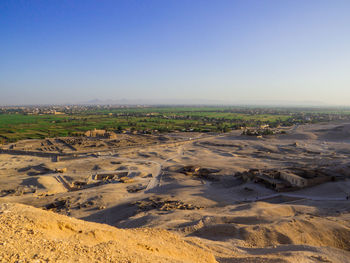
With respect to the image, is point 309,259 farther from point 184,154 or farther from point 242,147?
point 242,147

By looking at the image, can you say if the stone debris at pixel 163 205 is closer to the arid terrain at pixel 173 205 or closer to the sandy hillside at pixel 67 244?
the arid terrain at pixel 173 205

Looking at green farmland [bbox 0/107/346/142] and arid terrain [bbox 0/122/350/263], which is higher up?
green farmland [bbox 0/107/346/142]

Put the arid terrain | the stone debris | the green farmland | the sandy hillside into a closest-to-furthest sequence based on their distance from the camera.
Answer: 1. the sandy hillside
2. the arid terrain
3. the stone debris
4. the green farmland

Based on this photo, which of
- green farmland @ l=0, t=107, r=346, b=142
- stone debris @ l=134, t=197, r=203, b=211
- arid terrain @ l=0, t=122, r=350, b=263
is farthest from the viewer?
green farmland @ l=0, t=107, r=346, b=142

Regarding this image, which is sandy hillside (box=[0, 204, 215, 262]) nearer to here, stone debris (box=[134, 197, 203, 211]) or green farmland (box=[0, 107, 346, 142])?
stone debris (box=[134, 197, 203, 211])

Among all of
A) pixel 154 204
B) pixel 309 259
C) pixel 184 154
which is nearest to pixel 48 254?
pixel 309 259

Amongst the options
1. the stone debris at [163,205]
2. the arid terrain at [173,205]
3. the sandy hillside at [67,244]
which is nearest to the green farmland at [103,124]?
the arid terrain at [173,205]

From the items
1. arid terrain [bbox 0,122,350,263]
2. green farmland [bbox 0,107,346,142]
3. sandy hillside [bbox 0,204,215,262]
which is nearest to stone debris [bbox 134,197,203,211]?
arid terrain [bbox 0,122,350,263]

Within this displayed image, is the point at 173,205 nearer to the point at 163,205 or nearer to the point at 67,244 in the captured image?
the point at 163,205
